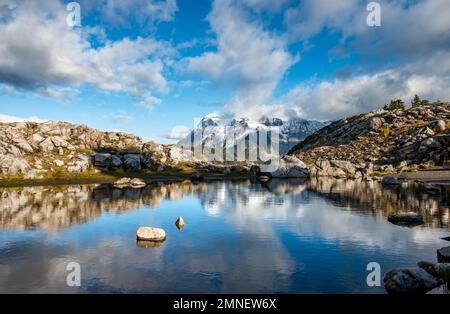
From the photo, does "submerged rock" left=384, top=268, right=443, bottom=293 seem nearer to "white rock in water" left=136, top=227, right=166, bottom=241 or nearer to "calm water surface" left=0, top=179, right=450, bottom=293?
"calm water surface" left=0, top=179, right=450, bottom=293

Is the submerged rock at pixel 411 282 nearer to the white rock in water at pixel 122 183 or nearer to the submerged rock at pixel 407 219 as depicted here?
the submerged rock at pixel 407 219

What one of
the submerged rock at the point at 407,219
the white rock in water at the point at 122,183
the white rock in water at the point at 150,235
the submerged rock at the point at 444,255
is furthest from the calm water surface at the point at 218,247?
the white rock in water at the point at 122,183

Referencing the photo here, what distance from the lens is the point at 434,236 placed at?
180 feet

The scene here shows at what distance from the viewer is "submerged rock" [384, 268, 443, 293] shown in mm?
32406

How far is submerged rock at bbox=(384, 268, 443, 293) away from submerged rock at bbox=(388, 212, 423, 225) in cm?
3591

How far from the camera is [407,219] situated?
67250 millimetres

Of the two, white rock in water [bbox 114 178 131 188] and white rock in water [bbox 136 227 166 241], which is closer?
white rock in water [bbox 136 227 166 241]

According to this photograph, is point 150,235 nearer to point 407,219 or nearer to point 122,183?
point 407,219

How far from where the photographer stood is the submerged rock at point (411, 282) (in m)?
32.4

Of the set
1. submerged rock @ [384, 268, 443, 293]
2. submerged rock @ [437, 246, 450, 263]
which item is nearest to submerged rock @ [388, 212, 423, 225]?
submerged rock @ [437, 246, 450, 263]

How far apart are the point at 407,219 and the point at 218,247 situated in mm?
38591
